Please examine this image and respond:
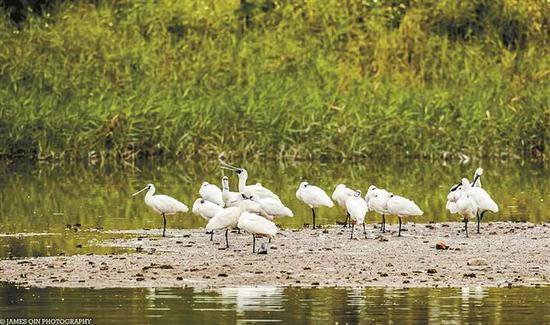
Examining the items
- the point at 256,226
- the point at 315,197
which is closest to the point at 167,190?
the point at 315,197

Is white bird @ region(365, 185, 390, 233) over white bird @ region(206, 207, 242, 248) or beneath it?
over

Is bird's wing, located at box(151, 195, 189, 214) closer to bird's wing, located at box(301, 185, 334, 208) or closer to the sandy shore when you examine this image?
the sandy shore

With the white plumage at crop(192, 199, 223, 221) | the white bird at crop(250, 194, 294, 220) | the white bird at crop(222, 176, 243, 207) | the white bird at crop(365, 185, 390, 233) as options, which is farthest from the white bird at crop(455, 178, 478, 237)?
the white plumage at crop(192, 199, 223, 221)

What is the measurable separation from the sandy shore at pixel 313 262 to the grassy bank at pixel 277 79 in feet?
43.8

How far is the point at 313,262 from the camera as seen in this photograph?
1548cm

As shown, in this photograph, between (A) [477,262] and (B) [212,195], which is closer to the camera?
(A) [477,262]

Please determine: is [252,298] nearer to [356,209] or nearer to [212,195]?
[356,209]

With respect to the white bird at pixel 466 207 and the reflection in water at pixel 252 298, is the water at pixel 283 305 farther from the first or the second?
the white bird at pixel 466 207

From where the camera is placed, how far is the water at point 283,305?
12.0 metres

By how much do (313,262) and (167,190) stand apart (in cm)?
976

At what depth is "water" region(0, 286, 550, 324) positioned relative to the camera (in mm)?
11977

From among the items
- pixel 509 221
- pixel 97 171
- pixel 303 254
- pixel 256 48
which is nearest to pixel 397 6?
pixel 256 48

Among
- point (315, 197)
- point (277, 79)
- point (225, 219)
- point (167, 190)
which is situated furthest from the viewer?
point (277, 79)

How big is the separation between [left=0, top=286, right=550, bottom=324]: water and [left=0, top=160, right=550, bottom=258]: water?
3.43 m
